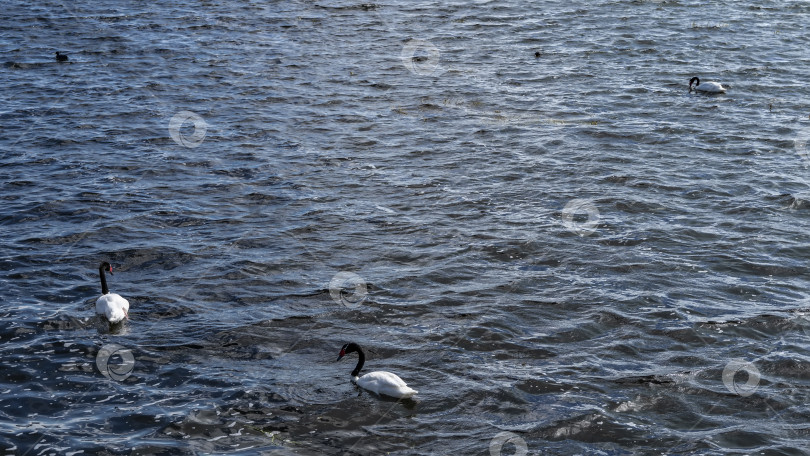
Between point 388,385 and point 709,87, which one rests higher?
point 709,87

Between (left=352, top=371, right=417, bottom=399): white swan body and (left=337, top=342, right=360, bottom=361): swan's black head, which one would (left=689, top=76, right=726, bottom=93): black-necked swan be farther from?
(left=352, top=371, right=417, bottom=399): white swan body

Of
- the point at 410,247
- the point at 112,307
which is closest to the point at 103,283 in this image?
the point at 112,307

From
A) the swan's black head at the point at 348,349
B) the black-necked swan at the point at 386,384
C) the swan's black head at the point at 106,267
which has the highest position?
the swan's black head at the point at 106,267

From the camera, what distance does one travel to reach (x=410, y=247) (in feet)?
59.6

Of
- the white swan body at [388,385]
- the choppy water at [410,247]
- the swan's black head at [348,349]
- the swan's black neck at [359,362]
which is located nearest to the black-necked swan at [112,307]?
the choppy water at [410,247]

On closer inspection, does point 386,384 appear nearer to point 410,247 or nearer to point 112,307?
point 112,307

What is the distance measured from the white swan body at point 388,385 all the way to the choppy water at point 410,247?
0.70ft

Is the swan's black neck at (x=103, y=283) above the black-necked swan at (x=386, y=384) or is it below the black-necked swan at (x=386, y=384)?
above

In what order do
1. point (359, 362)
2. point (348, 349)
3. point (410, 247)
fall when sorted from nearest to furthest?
point (359, 362), point (348, 349), point (410, 247)

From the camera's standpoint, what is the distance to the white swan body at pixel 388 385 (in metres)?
13.0

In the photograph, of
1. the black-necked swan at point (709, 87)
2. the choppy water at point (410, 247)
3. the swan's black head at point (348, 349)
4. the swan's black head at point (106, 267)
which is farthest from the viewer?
the black-necked swan at point (709, 87)

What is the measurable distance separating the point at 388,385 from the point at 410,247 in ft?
18.3

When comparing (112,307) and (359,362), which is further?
(112,307)

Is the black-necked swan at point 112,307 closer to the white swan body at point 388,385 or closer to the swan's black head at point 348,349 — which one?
the swan's black head at point 348,349
